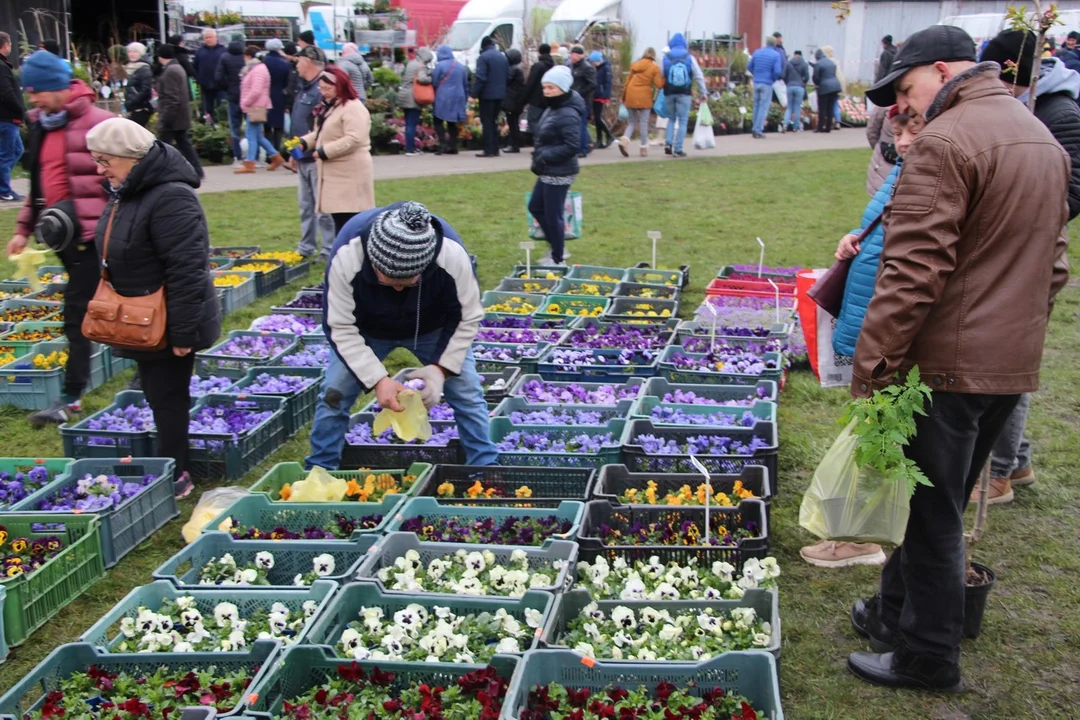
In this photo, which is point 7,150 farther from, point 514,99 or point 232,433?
point 232,433

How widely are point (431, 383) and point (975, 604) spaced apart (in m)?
2.16

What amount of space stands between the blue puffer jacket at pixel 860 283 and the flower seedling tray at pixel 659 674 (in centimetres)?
99

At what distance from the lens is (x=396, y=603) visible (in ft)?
12.1

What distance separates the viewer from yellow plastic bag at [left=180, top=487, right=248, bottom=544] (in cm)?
454

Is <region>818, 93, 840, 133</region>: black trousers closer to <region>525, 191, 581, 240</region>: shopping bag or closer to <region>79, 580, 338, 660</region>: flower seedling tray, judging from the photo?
<region>525, 191, 581, 240</region>: shopping bag

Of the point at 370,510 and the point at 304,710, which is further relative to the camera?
the point at 370,510

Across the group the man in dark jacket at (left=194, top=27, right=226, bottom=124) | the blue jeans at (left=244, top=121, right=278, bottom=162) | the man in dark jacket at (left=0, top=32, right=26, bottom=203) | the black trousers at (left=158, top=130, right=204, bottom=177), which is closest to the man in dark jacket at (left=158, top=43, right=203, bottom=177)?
the black trousers at (left=158, top=130, right=204, bottom=177)

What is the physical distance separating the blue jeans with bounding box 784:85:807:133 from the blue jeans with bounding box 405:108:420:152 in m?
7.89

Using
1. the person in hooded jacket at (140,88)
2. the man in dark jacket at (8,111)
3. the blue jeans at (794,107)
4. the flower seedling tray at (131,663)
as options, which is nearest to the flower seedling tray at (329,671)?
the flower seedling tray at (131,663)

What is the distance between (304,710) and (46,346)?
4.19 m

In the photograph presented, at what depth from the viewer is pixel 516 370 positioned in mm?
6207

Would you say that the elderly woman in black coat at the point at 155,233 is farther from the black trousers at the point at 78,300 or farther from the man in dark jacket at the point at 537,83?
the man in dark jacket at the point at 537,83

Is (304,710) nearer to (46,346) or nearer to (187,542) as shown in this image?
(187,542)

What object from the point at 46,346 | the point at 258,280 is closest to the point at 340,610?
the point at 46,346
